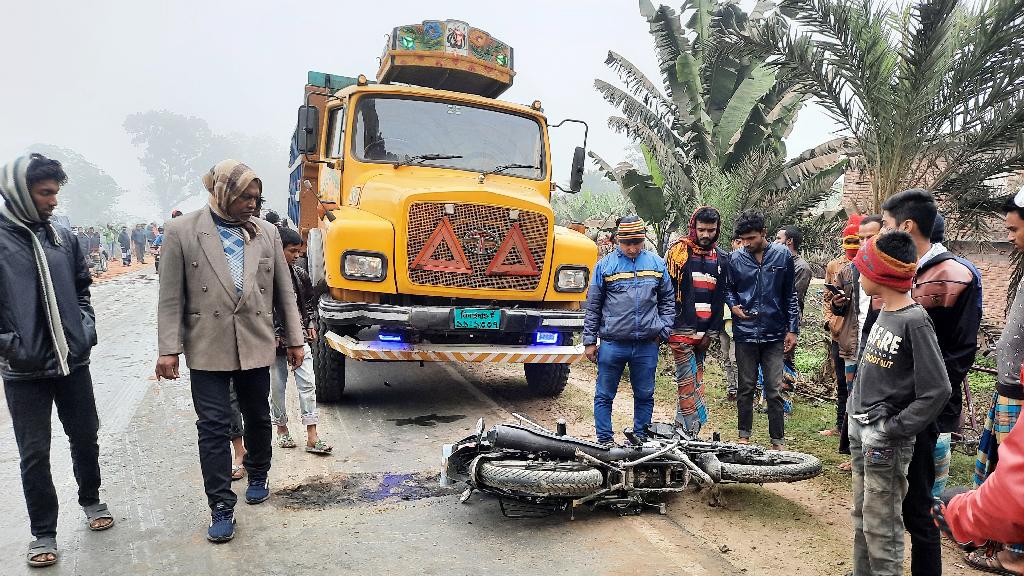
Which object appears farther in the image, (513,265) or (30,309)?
(513,265)

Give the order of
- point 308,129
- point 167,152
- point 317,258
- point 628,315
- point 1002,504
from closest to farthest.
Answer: point 1002,504, point 628,315, point 317,258, point 308,129, point 167,152

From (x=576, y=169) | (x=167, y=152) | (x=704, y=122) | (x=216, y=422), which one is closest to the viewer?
(x=216, y=422)

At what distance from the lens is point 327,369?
6.07 meters

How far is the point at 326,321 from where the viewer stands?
5.63 meters

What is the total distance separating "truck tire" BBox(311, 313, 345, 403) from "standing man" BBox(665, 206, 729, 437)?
299cm

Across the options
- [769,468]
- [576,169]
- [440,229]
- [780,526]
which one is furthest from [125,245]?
[780,526]

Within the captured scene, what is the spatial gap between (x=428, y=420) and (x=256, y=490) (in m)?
1.98

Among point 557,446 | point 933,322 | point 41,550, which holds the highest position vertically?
point 933,322

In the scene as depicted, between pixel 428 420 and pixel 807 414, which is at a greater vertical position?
pixel 807 414

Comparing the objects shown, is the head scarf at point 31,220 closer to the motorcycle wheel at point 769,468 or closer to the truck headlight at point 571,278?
the motorcycle wheel at point 769,468

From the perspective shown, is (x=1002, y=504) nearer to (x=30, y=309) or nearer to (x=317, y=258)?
(x=30, y=309)

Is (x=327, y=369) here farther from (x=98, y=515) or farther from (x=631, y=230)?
(x=631, y=230)

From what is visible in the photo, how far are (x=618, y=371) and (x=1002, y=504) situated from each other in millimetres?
3304

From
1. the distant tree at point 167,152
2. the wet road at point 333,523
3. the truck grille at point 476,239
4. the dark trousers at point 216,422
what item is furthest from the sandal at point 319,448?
the distant tree at point 167,152
